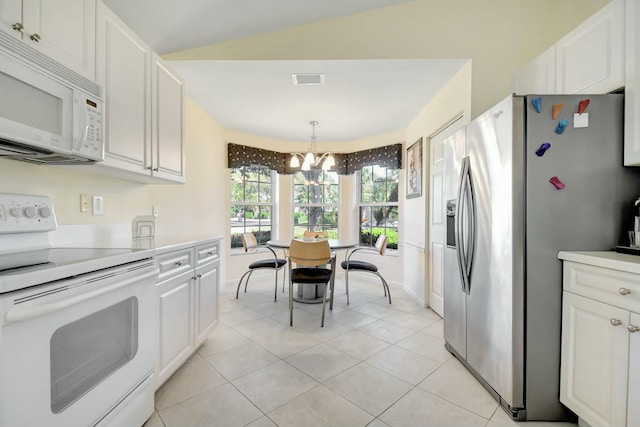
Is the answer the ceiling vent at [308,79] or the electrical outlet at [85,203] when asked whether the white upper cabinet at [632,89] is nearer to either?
the ceiling vent at [308,79]

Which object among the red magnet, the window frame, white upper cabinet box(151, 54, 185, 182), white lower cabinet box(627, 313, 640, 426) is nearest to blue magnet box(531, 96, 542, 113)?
the red magnet

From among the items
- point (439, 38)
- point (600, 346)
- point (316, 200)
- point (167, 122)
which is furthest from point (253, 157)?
point (600, 346)

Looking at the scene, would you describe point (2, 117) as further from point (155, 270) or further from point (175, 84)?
point (175, 84)

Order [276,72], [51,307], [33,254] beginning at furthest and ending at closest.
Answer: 1. [276,72]
2. [33,254]
3. [51,307]

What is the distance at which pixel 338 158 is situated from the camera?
483 cm

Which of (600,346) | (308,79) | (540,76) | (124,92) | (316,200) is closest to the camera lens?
(600,346)

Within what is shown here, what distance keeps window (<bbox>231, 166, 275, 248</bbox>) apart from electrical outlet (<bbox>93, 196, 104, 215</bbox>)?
242 cm

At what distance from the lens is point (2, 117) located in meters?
1.03

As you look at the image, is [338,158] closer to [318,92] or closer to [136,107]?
[318,92]

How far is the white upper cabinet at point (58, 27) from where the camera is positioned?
1106 millimetres

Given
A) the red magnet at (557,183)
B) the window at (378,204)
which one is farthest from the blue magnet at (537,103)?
the window at (378,204)

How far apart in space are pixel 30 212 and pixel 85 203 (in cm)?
57

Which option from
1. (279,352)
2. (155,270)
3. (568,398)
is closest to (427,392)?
(568,398)

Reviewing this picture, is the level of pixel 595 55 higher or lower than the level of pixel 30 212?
higher
